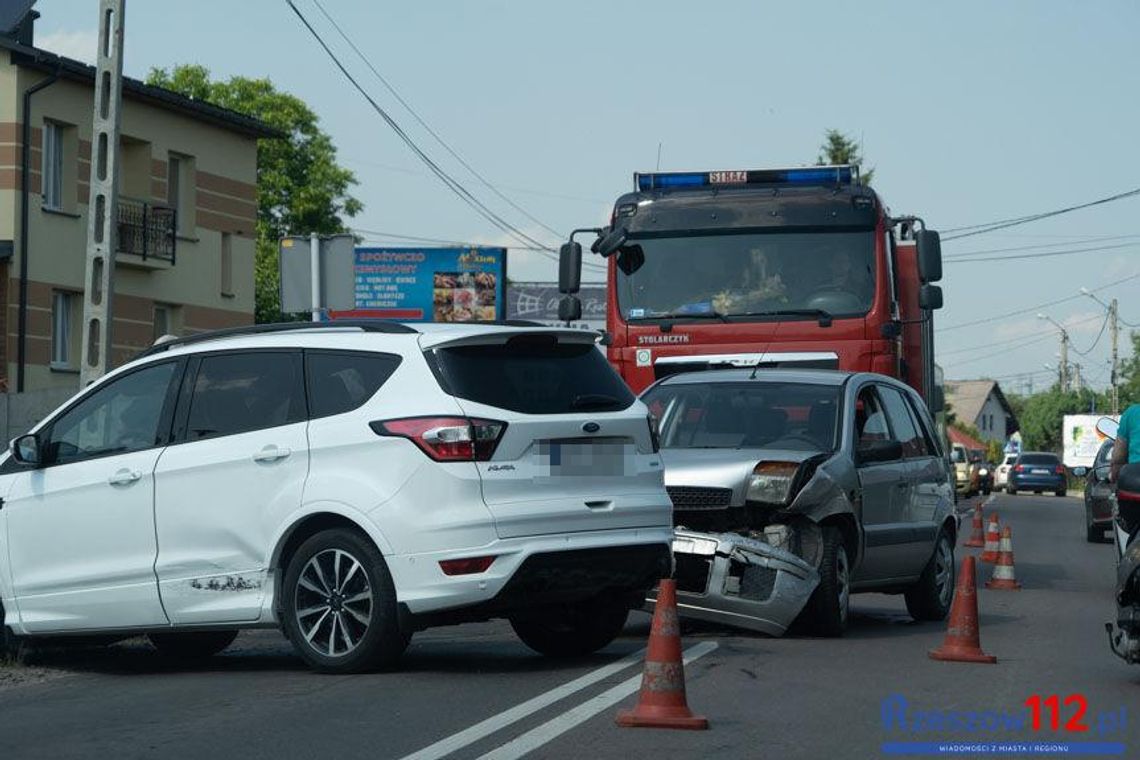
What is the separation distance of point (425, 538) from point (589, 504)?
36.8 inches

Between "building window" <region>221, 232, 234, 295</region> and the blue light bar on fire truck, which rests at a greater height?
"building window" <region>221, 232, 234, 295</region>

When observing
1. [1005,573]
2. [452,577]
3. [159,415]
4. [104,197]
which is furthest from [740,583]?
[104,197]

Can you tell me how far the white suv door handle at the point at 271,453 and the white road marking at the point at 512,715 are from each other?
1892 millimetres

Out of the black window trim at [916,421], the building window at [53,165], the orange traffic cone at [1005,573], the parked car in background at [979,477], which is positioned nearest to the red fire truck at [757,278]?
the black window trim at [916,421]

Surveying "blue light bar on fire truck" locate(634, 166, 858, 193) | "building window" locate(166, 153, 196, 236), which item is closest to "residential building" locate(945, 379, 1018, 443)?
"building window" locate(166, 153, 196, 236)

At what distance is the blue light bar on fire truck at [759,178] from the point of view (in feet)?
58.4

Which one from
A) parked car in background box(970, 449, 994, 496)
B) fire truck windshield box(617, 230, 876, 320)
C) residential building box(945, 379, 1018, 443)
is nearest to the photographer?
fire truck windshield box(617, 230, 876, 320)

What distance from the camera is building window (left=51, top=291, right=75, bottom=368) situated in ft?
117

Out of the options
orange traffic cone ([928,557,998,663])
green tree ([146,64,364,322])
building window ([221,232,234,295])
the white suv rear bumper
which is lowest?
orange traffic cone ([928,557,998,663])

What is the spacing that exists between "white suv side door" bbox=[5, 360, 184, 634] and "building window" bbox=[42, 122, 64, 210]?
25.9 meters

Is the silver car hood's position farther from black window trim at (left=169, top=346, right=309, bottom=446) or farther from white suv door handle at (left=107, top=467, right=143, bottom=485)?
white suv door handle at (left=107, top=467, right=143, bottom=485)

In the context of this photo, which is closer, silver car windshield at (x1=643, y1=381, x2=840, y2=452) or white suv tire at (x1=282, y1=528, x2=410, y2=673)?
white suv tire at (x1=282, y1=528, x2=410, y2=673)

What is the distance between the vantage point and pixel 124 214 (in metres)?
37.7

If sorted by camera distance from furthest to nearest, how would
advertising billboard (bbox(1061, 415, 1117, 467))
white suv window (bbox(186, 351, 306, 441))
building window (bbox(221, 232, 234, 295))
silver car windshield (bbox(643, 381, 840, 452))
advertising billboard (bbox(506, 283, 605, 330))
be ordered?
advertising billboard (bbox(506, 283, 605, 330)) → advertising billboard (bbox(1061, 415, 1117, 467)) → building window (bbox(221, 232, 234, 295)) → silver car windshield (bbox(643, 381, 840, 452)) → white suv window (bbox(186, 351, 306, 441))
